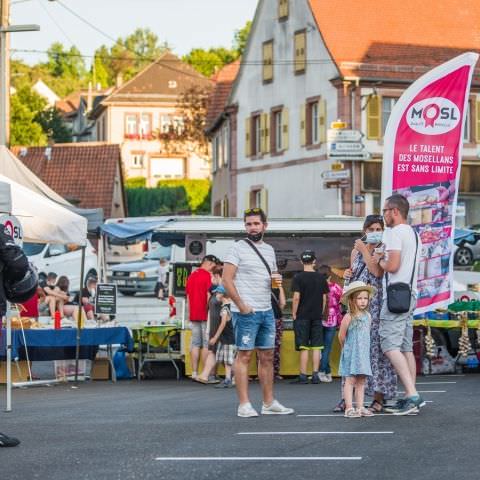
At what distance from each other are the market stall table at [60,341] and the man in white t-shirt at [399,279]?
8.00 meters

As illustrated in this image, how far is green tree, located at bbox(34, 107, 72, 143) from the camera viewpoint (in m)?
92.6

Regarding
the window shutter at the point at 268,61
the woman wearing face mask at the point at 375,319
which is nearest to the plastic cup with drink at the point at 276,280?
the woman wearing face mask at the point at 375,319

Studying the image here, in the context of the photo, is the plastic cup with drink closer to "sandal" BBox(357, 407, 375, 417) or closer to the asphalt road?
the asphalt road

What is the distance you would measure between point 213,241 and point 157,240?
2.05m

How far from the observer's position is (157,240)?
25.8 metres

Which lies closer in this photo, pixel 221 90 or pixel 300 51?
pixel 300 51

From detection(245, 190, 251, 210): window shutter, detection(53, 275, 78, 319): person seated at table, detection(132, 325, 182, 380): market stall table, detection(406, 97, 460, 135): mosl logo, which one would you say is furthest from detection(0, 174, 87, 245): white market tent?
detection(245, 190, 251, 210): window shutter

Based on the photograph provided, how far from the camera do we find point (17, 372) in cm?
2052

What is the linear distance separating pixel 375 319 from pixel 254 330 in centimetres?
120

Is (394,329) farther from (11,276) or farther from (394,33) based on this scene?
(394,33)

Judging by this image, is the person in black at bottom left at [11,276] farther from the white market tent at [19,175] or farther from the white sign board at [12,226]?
the white market tent at [19,175]

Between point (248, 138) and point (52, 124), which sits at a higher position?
point (52, 124)

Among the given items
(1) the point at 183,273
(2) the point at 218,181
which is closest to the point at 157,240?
(1) the point at 183,273

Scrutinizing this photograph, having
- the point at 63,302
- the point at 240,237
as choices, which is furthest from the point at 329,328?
the point at 63,302
